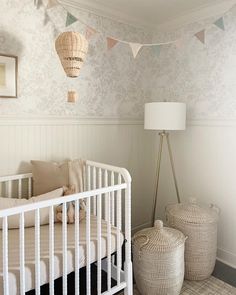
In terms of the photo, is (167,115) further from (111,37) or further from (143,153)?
(111,37)

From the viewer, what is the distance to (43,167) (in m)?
2.13

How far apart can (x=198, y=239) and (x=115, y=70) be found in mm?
1714

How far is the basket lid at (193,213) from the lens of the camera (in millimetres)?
2191

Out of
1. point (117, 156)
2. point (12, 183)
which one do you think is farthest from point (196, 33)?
point (12, 183)

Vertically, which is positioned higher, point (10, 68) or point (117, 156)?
point (10, 68)

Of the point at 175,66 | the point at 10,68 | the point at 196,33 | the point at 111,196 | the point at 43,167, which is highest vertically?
the point at 196,33

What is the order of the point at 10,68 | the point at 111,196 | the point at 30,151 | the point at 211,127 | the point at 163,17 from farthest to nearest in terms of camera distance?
the point at 163,17
the point at 211,127
the point at 30,151
the point at 10,68
the point at 111,196

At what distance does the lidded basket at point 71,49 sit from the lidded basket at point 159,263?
1.37m

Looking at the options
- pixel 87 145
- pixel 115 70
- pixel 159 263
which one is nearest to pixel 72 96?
pixel 87 145

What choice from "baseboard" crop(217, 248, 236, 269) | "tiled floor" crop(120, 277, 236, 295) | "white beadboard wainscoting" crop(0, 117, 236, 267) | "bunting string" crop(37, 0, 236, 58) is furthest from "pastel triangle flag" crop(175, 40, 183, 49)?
"tiled floor" crop(120, 277, 236, 295)

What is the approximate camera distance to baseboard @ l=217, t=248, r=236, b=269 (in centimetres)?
246

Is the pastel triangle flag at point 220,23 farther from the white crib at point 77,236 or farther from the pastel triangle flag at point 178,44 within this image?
the white crib at point 77,236

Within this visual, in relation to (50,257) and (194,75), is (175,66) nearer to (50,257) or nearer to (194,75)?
(194,75)

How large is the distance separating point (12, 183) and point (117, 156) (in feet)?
3.51
